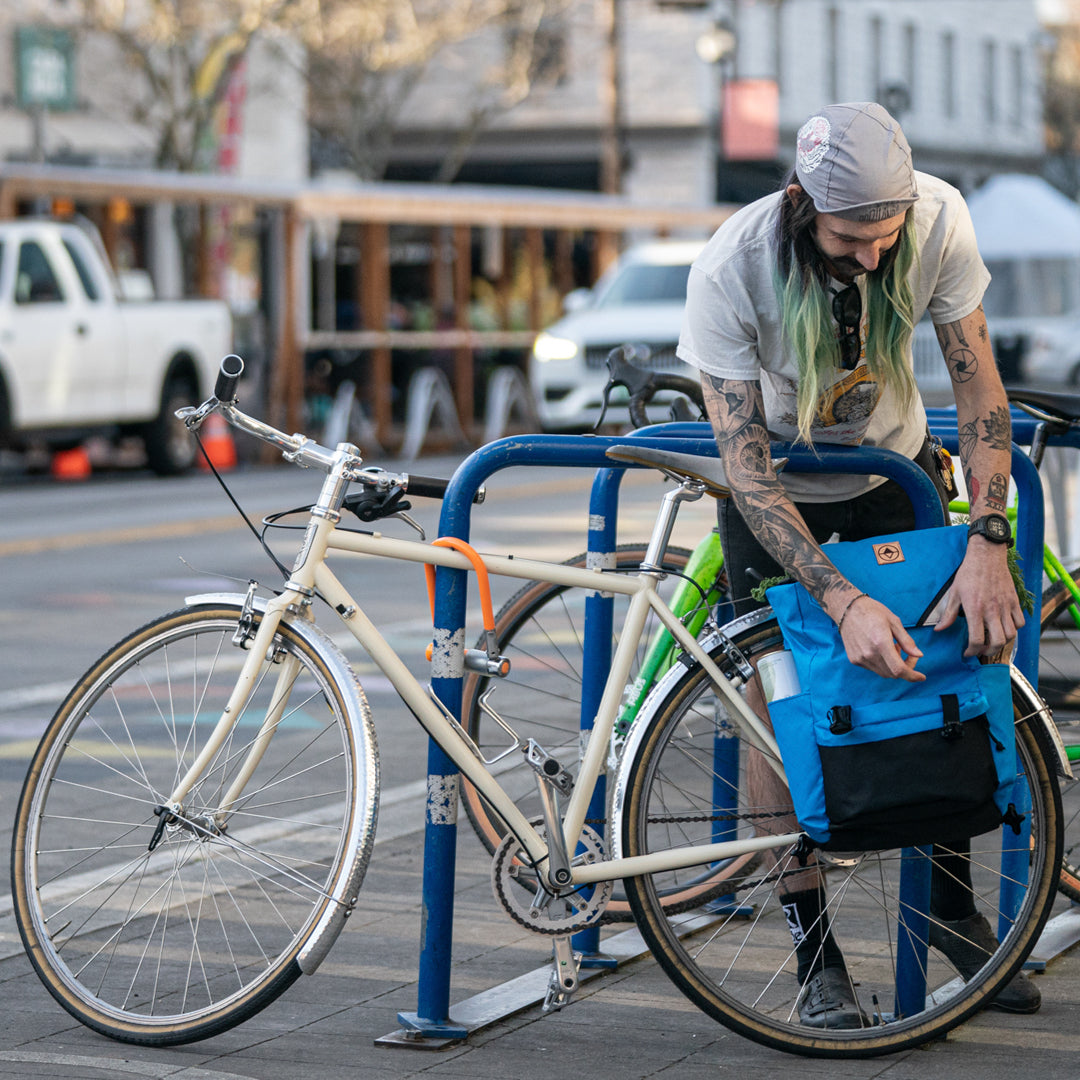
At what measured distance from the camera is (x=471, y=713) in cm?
509

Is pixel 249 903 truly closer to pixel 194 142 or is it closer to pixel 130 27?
pixel 194 142

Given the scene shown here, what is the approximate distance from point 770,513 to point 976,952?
0.97 m

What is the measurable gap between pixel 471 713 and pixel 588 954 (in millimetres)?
776

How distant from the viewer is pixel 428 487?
3.98 meters

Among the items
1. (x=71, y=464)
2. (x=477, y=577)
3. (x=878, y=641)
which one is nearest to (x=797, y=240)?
(x=878, y=641)

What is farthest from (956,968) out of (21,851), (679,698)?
(21,851)

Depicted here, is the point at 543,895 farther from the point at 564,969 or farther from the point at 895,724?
the point at 895,724

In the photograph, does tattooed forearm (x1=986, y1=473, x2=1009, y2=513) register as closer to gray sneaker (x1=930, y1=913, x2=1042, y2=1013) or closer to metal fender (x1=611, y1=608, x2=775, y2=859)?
metal fender (x1=611, y1=608, x2=775, y2=859)

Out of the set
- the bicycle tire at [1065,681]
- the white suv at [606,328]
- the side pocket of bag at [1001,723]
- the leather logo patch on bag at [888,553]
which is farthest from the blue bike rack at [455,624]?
the white suv at [606,328]

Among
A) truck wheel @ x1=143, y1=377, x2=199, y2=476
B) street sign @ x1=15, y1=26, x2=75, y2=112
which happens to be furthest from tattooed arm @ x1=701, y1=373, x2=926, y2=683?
street sign @ x1=15, y1=26, x2=75, y2=112

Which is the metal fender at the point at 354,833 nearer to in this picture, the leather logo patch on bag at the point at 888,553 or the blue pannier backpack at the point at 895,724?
the blue pannier backpack at the point at 895,724

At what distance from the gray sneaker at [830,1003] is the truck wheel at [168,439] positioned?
16.3 m

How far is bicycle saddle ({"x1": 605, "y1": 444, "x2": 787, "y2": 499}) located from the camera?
3881 mm

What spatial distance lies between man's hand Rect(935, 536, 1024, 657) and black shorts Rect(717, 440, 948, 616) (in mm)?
311
